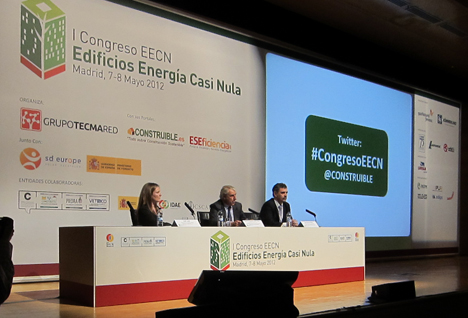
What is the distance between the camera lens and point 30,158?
4578mm

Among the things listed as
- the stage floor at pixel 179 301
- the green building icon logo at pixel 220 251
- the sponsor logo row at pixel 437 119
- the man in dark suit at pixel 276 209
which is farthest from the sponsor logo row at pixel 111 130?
the sponsor logo row at pixel 437 119

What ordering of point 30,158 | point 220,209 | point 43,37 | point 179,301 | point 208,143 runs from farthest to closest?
point 208,143 < point 220,209 < point 43,37 < point 30,158 < point 179,301

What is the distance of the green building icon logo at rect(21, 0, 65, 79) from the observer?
460 cm

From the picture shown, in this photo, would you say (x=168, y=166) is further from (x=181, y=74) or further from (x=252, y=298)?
(x=252, y=298)

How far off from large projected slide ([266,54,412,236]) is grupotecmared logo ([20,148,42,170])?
2874mm

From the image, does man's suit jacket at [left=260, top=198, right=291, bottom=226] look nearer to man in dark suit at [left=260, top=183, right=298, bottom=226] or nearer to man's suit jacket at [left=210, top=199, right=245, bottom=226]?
man in dark suit at [left=260, top=183, right=298, bottom=226]

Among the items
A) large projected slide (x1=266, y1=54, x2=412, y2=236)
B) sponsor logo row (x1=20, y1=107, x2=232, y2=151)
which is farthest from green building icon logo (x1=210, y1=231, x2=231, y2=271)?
large projected slide (x1=266, y1=54, x2=412, y2=236)

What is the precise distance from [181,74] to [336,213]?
3.13 metres

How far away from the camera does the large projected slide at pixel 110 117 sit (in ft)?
15.0

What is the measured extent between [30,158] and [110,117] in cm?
89

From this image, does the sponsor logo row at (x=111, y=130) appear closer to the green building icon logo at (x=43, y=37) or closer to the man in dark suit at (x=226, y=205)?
the green building icon logo at (x=43, y=37)

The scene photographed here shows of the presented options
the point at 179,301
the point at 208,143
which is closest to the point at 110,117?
the point at 208,143

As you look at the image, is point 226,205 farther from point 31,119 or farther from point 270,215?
point 31,119

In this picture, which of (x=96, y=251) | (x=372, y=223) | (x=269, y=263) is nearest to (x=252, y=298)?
(x=96, y=251)
